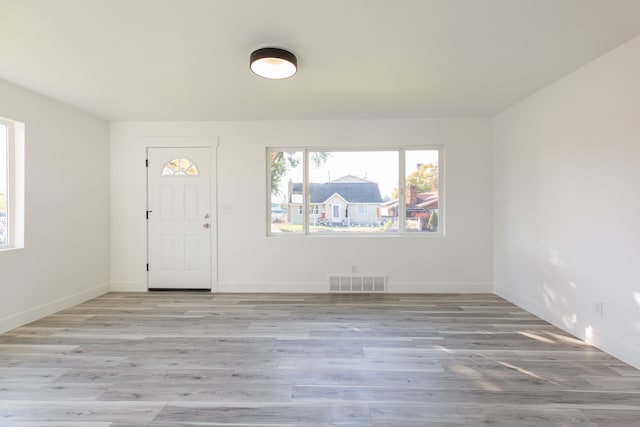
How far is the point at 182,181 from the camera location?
4.36 m

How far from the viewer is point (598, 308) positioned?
2580mm

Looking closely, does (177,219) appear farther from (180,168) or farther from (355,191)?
(355,191)

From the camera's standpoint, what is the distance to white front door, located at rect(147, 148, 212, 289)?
4.34 metres

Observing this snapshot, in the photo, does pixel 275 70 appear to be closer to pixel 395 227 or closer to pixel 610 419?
pixel 395 227

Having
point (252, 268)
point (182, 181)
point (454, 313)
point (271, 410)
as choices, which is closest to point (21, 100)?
point (182, 181)

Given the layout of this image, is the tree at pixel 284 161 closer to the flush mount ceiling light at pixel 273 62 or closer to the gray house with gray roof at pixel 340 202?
the gray house with gray roof at pixel 340 202

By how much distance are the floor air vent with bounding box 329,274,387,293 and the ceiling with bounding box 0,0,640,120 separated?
7.65ft

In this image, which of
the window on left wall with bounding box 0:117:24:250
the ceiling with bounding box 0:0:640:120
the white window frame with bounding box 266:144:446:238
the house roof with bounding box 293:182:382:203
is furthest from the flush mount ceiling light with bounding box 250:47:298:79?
the window on left wall with bounding box 0:117:24:250

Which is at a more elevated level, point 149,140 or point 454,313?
point 149,140

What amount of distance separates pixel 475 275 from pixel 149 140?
5038mm

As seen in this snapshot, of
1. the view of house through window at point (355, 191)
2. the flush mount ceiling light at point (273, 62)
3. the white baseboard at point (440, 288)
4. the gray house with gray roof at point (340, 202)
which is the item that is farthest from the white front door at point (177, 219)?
the white baseboard at point (440, 288)

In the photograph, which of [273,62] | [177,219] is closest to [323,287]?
[177,219]

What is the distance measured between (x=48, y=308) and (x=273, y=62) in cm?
369

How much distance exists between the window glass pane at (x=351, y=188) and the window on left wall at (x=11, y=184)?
3277 millimetres
